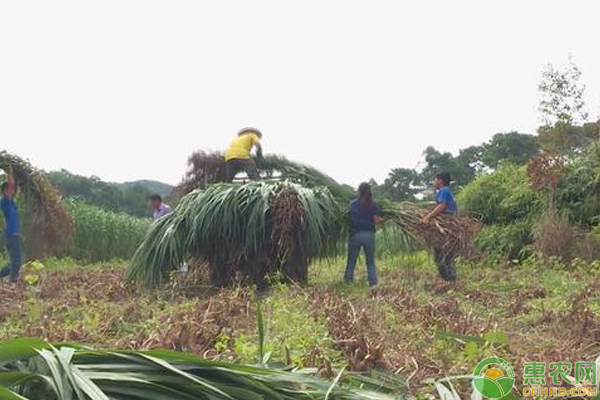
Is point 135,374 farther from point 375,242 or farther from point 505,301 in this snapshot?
point 375,242

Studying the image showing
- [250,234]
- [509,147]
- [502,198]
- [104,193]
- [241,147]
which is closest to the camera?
[250,234]

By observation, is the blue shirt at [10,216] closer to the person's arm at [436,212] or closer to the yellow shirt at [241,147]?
the yellow shirt at [241,147]

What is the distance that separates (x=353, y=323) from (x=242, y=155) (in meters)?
4.62

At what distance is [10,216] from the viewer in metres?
8.59

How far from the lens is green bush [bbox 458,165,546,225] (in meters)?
12.4

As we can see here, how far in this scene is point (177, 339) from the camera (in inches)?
124

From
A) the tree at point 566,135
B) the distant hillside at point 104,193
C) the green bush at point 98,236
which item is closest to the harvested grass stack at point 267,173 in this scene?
the green bush at point 98,236

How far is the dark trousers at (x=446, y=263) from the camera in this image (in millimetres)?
7214

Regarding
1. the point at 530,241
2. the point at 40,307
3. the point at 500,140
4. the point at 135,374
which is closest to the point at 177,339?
the point at 135,374

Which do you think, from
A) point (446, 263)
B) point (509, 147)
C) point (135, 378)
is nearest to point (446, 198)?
point (446, 263)

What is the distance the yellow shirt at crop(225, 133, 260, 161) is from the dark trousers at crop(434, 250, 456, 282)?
2.46 metres

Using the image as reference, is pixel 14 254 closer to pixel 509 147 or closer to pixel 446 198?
pixel 446 198

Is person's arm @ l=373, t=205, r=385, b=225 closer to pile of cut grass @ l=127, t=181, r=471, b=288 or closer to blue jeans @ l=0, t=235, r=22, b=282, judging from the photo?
pile of cut grass @ l=127, t=181, r=471, b=288

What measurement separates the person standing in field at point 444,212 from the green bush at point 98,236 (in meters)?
9.37
